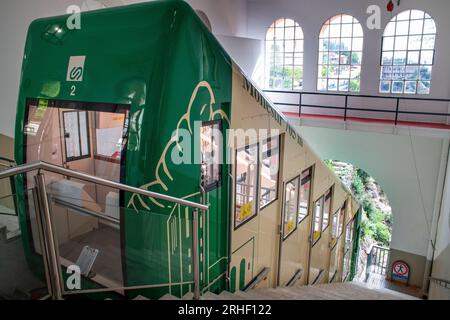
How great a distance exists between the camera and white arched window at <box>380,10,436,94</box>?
30.2 ft

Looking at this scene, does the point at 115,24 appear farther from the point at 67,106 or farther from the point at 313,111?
the point at 313,111

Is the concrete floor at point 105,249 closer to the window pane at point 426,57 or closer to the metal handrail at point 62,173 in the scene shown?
the metal handrail at point 62,173

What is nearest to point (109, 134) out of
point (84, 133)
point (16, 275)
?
point (84, 133)

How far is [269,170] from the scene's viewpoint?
A: 412cm

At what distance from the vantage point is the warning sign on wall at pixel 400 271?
10.0 meters

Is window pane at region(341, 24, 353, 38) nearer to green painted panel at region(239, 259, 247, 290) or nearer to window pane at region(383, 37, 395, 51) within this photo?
window pane at region(383, 37, 395, 51)

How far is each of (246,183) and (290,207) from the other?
1245 mm

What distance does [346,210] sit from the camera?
25.6 feet

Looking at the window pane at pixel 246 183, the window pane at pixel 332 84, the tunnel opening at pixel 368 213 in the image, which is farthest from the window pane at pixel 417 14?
the window pane at pixel 246 183

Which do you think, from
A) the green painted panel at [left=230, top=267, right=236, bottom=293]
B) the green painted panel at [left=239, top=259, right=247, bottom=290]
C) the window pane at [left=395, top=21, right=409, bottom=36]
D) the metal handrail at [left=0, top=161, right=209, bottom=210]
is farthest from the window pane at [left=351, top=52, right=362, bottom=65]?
the metal handrail at [left=0, top=161, right=209, bottom=210]

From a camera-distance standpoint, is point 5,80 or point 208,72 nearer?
point 208,72

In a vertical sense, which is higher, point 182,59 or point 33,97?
point 182,59
